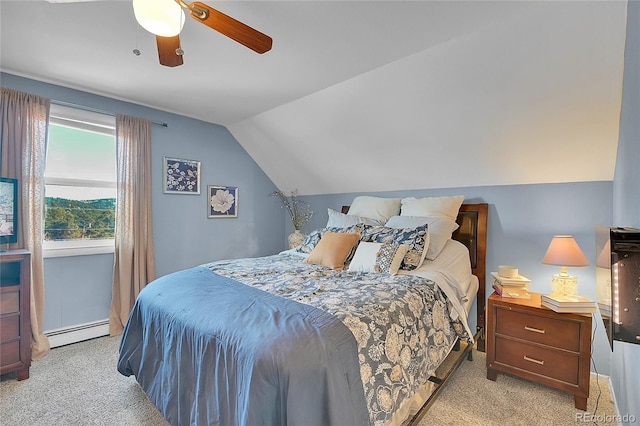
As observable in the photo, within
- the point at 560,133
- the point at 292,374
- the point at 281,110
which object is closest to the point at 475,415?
the point at 292,374

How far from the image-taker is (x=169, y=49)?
5.23 ft

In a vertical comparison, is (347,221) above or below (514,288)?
above

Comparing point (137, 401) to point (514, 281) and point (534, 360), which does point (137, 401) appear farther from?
point (514, 281)

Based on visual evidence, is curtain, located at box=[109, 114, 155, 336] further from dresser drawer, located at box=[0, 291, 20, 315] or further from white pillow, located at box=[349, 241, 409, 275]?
white pillow, located at box=[349, 241, 409, 275]

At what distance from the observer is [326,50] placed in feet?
6.75

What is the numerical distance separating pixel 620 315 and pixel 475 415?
1.27 meters

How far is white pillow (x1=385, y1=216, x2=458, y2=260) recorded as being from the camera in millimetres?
2439

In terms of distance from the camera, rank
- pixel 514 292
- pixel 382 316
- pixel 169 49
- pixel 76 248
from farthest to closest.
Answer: pixel 76 248, pixel 514 292, pixel 169 49, pixel 382 316

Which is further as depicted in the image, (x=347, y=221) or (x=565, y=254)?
(x=347, y=221)

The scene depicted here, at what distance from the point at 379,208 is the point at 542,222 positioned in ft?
4.73

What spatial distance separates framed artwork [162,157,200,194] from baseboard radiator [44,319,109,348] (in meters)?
1.53

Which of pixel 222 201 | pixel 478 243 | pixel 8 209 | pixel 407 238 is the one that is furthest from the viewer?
pixel 222 201

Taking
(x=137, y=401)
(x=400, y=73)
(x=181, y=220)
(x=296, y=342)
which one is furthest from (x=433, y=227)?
(x=181, y=220)

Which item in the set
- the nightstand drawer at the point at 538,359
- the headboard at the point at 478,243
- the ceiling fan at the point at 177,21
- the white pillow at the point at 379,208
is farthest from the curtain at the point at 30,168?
→ the headboard at the point at 478,243
